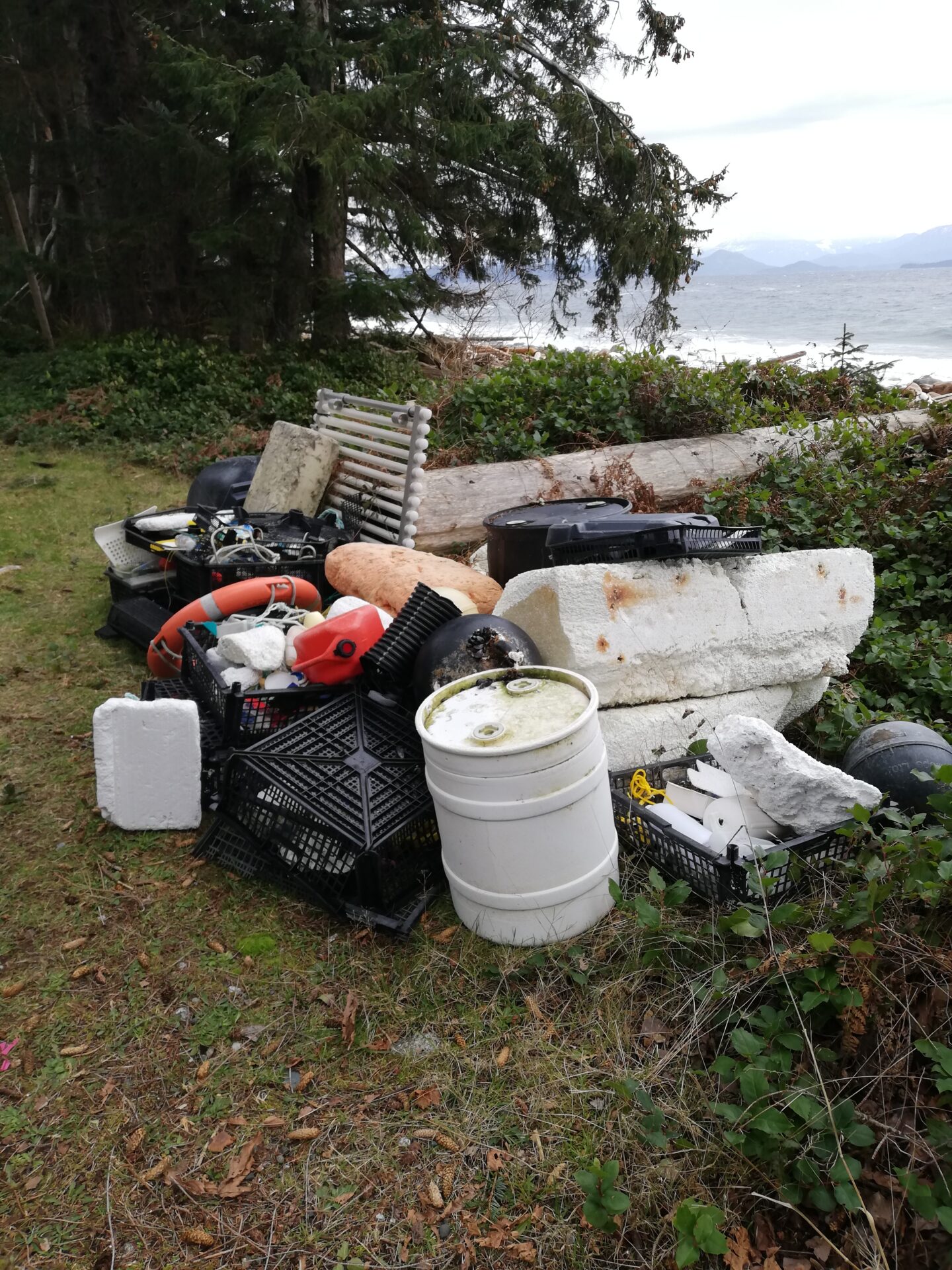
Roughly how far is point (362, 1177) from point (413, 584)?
2.72 metres

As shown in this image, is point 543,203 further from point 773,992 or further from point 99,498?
point 773,992

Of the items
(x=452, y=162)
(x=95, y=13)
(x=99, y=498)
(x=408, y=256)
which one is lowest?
(x=99, y=498)

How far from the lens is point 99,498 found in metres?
7.93

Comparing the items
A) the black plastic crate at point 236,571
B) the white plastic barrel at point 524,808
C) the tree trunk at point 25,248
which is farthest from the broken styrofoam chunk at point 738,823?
the tree trunk at point 25,248

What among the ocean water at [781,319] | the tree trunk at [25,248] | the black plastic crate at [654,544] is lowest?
the ocean water at [781,319]

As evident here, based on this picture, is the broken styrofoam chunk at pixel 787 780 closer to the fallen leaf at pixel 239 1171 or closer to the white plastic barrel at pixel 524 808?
the white plastic barrel at pixel 524 808

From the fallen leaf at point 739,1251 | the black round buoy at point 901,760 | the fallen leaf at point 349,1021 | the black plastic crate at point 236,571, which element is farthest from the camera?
the black plastic crate at point 236,571

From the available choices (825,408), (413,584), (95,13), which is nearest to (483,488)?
(413,584)

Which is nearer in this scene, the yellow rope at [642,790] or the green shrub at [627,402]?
the yellow rope at [642,790]

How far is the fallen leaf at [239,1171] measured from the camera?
209 centimetres

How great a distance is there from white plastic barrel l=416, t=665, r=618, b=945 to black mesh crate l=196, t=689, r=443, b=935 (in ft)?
0.75

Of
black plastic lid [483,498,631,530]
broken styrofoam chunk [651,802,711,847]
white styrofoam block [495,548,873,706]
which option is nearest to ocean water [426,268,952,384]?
black plastic lid [483,498,631,530]

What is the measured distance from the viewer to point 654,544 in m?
3.48

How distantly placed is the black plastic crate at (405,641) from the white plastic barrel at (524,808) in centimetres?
59
